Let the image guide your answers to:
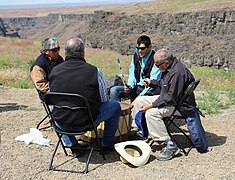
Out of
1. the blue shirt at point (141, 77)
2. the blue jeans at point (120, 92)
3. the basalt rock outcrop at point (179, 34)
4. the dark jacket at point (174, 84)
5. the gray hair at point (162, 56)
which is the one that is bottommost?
the basalt rock outcrop at point (179, 34)

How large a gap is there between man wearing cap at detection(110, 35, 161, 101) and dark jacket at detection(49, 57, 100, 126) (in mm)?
1768

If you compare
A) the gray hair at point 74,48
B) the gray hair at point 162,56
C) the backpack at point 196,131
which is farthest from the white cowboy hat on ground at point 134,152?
the gray hair at point 74,48

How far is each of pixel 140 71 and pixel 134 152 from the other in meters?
1.81

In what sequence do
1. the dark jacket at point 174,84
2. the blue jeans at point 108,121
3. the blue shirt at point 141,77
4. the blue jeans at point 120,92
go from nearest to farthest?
the blue jeans at point 108,121, the dark jacket at point 174,84, the blue shirt at point 141,77, the blue jeans at point 120,92

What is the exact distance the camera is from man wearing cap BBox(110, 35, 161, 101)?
6.69m

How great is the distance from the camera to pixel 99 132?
600cm

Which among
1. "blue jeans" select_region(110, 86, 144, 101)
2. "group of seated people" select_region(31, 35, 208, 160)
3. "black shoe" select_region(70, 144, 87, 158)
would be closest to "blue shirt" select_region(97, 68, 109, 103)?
"group of seated people" select_region(31, 35, 208, 160)

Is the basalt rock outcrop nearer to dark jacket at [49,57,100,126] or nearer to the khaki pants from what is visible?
the khaki pants

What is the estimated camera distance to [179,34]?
50188 mm

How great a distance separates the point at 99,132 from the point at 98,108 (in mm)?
838

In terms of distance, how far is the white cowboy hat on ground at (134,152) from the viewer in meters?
5.32

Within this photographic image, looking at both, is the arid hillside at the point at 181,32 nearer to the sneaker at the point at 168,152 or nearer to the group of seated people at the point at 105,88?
the group of seated people at the point at 105,88

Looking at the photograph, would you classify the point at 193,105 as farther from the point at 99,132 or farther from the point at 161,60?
the point at 99,132

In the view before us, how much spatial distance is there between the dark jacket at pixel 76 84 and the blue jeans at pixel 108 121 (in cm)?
15
